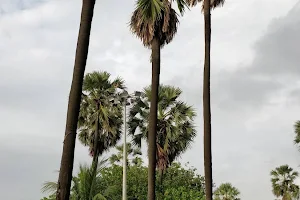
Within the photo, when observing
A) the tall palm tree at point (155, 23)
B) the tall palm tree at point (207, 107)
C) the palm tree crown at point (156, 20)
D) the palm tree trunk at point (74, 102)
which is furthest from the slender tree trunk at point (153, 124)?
the palm tree trunk at point (74, 102)

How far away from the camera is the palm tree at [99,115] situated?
41.3m

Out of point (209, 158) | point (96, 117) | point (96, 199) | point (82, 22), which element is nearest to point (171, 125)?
point (96, 117)

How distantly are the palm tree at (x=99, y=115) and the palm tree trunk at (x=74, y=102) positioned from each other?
86.6 ft

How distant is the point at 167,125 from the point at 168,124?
13 cm

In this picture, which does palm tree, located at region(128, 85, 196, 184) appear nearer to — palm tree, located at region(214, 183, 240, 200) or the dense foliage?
the dense foliage

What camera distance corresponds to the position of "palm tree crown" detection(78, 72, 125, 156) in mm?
41344

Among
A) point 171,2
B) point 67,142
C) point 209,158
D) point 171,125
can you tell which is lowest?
point 67,142

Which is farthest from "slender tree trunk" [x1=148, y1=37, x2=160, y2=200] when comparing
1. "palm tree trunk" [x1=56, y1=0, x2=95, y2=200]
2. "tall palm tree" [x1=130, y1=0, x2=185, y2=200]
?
"palm tree trunk" [x1=56, y1=0, x2=95, y2=200]

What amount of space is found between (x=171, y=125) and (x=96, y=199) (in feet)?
60.4

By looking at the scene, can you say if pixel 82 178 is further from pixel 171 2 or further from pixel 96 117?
pixel 96 117

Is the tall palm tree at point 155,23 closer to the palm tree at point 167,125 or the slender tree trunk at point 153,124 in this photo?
the slender tree trunk at point 153,124

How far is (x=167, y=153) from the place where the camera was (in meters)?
37.0

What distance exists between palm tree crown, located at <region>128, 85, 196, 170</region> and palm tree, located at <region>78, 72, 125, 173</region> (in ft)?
12.6

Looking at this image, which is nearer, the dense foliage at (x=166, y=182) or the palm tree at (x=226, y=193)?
the dense foliage at (x=166, y=182)
